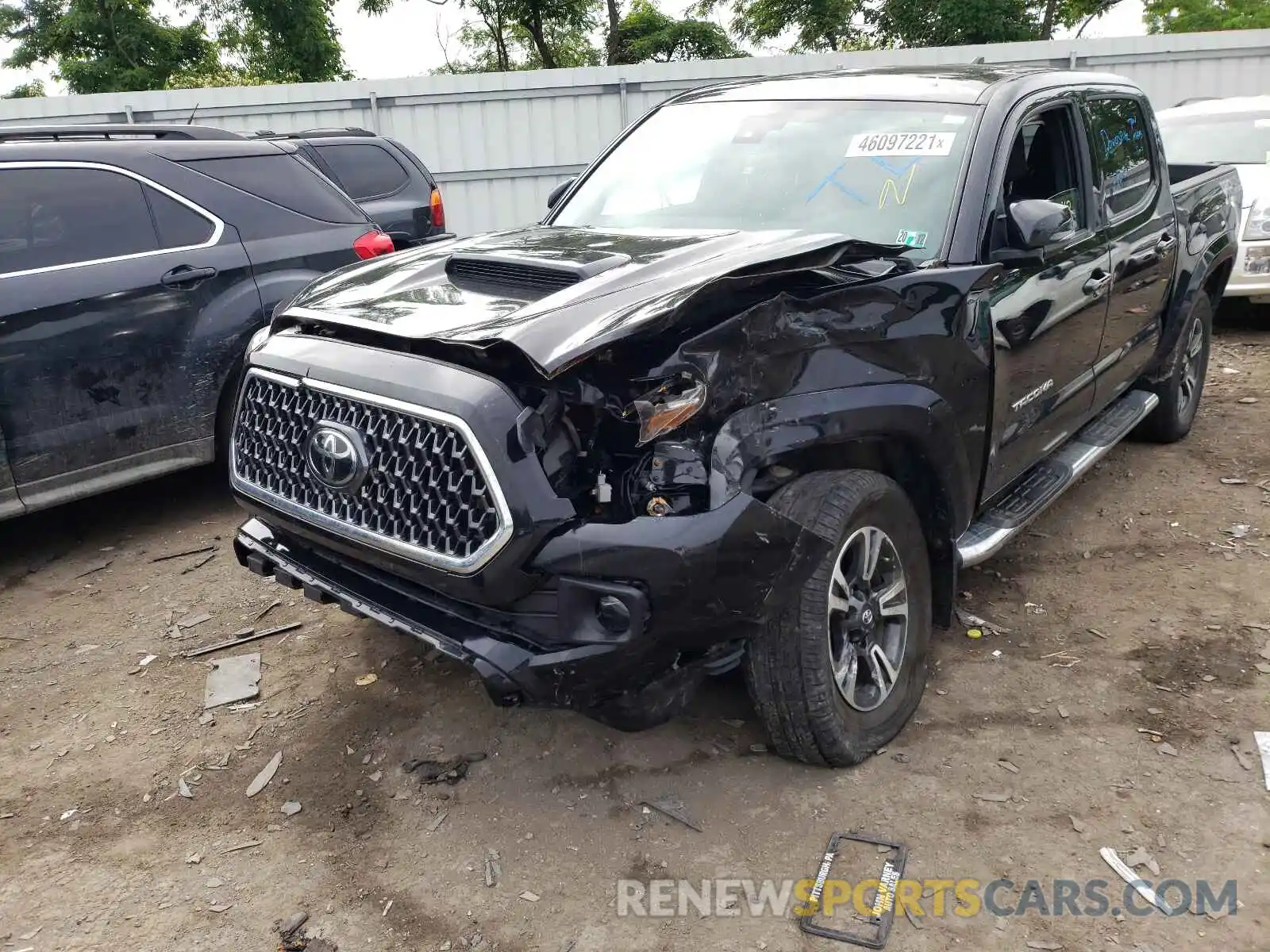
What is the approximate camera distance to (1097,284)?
3.97 m

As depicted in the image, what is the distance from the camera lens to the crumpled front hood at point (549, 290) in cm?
238

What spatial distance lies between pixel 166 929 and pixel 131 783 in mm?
739

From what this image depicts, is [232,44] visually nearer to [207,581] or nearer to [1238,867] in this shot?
[207,581]

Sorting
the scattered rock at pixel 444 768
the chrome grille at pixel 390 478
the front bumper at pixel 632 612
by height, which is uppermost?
the chrome grille at pixel 390 478

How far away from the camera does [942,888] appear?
8.35 ft

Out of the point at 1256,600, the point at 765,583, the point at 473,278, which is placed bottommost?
the point at 1256,600

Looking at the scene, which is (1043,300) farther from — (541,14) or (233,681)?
(541,14)

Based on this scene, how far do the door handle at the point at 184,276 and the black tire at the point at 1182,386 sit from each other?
15.9 ft

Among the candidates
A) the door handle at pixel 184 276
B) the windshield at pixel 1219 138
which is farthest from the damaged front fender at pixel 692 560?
the windshield at pixel 1219 138

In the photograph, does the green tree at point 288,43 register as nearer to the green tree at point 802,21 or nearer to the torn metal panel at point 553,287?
the green tree at point 802,21

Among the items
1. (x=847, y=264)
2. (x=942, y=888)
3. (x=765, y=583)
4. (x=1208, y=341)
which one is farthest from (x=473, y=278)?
(x=1208, y=341)

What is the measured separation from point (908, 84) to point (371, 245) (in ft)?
9.78

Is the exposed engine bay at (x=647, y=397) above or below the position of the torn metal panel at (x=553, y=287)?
below

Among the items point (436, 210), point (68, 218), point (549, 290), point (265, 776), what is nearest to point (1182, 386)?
point (549, 290)
